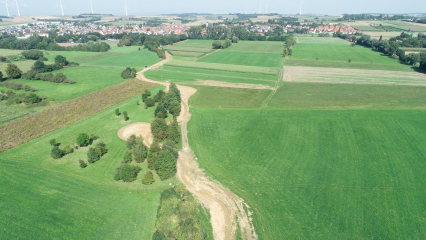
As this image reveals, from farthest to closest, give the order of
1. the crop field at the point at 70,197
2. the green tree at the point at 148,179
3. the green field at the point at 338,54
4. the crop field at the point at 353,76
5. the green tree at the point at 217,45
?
1. the green tree at the point at 217,45
2. the green field at the point at 338,54
3. the crop field at the point at 353,76
4. the green tree at the point at 148,179
5. the crop field at the point at 70,197

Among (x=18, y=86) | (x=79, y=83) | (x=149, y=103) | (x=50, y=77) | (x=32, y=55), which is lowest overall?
(x=149, y=103)

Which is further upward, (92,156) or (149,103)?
(149,103)

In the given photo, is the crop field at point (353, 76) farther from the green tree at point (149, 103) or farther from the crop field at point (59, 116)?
the crop field at point (59, 116)

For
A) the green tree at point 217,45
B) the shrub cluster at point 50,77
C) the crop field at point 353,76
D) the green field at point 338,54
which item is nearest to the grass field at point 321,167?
the crop field at point 353,76

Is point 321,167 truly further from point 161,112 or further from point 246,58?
point 246,58

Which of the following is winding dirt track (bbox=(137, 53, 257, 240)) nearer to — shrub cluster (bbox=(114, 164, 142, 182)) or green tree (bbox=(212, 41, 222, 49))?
shrub cluster (bbox=(114, 164, 142, 182))

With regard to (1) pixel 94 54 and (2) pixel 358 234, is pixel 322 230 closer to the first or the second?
(2) pixel 358 234

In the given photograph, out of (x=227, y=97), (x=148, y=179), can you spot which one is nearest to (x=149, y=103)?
(x=227, y=97)
